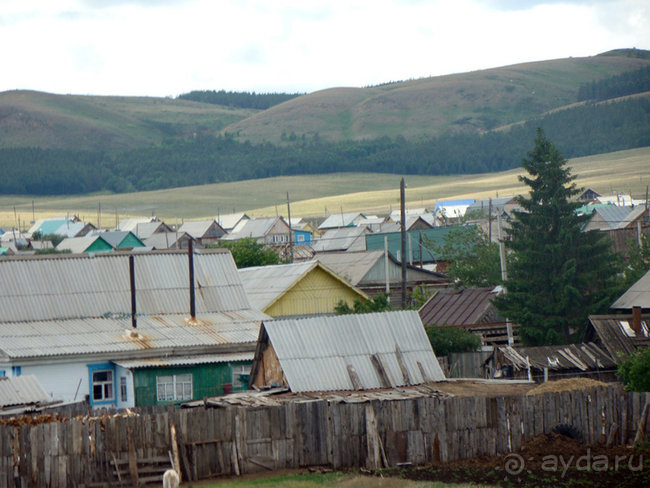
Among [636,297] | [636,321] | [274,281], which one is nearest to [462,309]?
[636,297]

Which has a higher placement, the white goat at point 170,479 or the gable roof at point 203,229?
the gable roof at point 203,229

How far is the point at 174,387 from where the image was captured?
98.2ft

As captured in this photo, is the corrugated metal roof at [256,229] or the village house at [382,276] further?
the corrugated metal roof at [256,229]

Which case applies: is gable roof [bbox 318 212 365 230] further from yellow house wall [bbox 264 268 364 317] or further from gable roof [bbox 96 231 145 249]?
yellow house wall [bbox 264 268 364 317]

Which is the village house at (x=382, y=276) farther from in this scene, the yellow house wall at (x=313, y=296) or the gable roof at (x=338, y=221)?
the gable roof at (x=338, y=221)

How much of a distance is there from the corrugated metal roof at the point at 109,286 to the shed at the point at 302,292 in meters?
5.25

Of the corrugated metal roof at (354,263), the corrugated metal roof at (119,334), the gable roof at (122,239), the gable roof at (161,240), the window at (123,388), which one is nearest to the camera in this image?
the corrugated metal roof at (119,334)

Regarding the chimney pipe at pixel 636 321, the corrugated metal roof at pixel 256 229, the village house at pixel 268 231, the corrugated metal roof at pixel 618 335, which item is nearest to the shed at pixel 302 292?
the corrugated metal roof at pixel 618 335

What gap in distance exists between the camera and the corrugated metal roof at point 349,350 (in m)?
24.2

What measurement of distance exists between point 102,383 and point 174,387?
6.83ft

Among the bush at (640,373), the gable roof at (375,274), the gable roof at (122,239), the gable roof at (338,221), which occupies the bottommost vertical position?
the bush at (640,373)

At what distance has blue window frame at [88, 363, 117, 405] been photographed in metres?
29.5

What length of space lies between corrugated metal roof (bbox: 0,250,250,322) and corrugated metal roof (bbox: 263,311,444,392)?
28.4 feet

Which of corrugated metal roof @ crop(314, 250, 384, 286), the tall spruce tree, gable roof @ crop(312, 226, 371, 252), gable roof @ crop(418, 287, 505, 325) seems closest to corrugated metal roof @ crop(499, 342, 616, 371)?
the tall spruce tree
